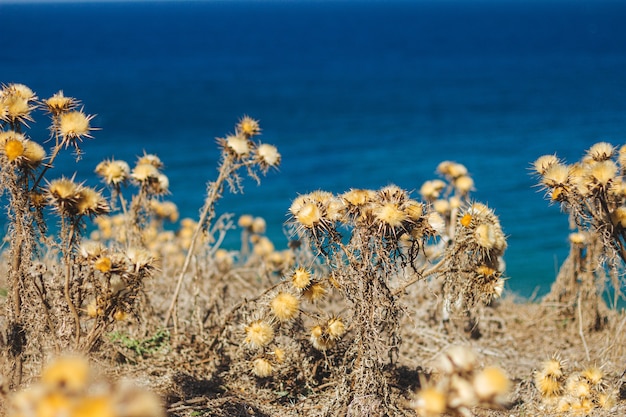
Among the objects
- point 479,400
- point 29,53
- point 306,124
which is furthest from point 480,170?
point 29,53

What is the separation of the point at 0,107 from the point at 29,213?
0.56 metres

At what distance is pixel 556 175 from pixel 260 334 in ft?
6.35

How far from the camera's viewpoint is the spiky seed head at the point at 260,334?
4.24m

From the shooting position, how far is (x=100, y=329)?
3787mm

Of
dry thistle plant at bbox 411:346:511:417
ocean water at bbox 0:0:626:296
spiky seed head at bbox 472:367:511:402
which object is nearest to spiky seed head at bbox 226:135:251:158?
ocean water at bbox 0:0:626:296

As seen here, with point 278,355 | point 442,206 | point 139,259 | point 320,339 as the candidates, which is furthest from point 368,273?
point 442,206

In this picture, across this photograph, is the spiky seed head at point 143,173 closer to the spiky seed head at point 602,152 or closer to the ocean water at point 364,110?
the ocean water at point 364,110

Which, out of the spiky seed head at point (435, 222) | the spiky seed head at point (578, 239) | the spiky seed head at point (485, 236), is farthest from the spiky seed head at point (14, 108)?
the spiky seed head at point (578, 239)

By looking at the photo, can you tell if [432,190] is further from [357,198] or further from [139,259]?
[139,259]

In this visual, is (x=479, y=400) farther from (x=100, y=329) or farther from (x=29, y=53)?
(x=29, y=53)

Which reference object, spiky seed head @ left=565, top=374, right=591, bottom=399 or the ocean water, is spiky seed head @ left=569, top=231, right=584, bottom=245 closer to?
the ocean water

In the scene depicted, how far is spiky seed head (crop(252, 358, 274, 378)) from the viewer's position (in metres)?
4.52

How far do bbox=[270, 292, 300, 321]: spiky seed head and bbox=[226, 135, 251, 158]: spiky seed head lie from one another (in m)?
1.38

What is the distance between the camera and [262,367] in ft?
14.8
